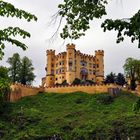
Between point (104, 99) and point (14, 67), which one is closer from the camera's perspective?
point (104, 99)

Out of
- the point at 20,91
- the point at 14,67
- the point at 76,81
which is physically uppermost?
the point at 14,67

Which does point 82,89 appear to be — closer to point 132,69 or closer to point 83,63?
point 132,69

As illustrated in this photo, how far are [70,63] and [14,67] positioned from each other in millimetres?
14721

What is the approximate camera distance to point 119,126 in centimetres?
7738

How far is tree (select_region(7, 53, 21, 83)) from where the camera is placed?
112875 mm

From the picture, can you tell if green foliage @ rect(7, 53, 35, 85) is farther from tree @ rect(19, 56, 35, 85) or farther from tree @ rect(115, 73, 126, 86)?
tree @ rect(115, 73, 126, 86)

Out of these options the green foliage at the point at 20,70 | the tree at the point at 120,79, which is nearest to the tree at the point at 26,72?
the green foliage at the point at 20,70

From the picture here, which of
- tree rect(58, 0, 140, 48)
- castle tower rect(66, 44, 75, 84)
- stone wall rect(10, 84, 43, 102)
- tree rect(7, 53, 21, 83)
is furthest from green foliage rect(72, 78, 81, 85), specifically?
tree rect(58, 0, 140, 48)

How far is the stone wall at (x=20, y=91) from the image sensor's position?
97875 millimetres

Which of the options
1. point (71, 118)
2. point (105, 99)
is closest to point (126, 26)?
point (71, 118)

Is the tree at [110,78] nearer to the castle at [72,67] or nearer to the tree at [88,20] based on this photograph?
the castle at [72,67]

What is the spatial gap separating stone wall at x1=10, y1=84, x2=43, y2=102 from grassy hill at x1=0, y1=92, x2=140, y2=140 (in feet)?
5.30

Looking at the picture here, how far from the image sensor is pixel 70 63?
120562 mm

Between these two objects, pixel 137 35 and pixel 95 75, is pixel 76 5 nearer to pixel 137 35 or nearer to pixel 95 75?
pixel 137 35
